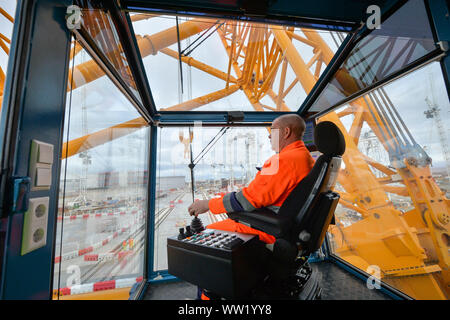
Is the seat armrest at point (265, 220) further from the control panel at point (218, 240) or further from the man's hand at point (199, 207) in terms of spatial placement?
the man's hand at point (199, 207)

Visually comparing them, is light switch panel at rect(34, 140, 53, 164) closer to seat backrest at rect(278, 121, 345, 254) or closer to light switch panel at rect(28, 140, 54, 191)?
light switch panel at rect(28, 140, 54, 191)

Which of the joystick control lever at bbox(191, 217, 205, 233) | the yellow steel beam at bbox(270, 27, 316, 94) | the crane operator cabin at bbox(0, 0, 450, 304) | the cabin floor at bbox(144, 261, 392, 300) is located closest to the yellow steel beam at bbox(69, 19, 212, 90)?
the crane operator cabin at bbox(0, 0, 450, 304)

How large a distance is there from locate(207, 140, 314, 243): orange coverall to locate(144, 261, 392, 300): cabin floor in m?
1.31

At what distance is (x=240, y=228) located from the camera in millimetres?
1391

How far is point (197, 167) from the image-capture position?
7.41 feet

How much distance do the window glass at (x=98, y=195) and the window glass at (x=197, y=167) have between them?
37 cm

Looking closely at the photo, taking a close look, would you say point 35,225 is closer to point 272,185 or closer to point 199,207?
point 199,207

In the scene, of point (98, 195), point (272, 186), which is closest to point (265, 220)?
point (272, 186)

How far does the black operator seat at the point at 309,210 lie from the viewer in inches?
39.6

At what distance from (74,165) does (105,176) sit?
38 cm

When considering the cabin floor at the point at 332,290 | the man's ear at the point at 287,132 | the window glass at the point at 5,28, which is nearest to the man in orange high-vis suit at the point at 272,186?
the man's ear at the point at 287,132

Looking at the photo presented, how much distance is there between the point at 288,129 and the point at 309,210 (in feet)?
2.14
